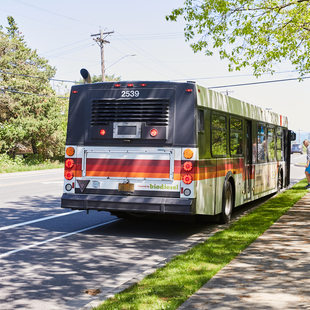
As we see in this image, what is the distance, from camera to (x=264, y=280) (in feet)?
19.5

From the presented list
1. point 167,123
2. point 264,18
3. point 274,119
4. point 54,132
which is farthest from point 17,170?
point 167,123

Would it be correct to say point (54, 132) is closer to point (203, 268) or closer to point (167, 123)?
point (167, 123)

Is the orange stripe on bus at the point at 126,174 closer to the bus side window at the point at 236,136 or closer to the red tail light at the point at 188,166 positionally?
the red tail light at the point at 188,166

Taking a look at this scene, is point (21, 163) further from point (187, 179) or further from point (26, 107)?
point (187, 179)

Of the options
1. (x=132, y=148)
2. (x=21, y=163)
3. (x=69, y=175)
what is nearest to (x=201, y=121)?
(x=132, y=148)

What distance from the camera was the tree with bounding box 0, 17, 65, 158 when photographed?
38062 millimetres

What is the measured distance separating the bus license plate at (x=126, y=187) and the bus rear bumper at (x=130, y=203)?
13 cm

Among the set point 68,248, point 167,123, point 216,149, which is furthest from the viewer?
point 216,149

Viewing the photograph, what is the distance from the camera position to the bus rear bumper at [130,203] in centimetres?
892

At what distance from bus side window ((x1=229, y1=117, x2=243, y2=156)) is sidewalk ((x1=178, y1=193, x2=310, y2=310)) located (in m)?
2.99

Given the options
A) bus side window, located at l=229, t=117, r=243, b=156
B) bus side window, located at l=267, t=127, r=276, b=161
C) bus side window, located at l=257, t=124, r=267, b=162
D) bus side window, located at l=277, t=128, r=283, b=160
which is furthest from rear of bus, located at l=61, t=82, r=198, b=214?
bus side window, located at l=277, t=128, r=283, b=160

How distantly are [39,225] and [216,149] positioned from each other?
158 inches

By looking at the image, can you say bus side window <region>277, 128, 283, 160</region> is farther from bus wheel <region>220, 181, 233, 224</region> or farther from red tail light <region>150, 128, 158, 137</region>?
red tail light <region>150, 128, 158, 137</region>

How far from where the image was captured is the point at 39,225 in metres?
10.6
